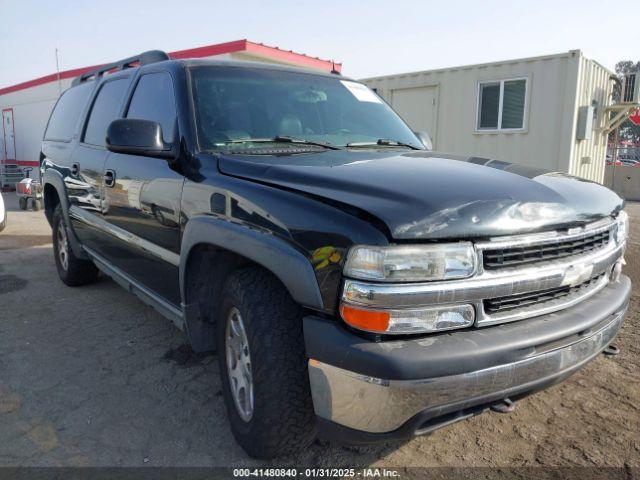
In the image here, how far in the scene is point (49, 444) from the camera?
2.57 metres

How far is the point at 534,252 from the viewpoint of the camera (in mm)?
2039

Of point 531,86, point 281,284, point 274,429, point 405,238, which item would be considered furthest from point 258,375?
point 531,86

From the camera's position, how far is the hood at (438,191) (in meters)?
1.86

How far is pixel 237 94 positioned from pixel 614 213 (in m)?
2.12

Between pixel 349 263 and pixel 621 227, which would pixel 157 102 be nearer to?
pixel 349 263

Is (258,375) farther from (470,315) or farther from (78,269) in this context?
(78,269)

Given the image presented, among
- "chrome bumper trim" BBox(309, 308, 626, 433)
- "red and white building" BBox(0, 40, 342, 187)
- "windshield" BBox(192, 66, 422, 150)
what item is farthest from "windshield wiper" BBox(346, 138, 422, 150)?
"red and white building" BBox(0, 40, 342, 187)

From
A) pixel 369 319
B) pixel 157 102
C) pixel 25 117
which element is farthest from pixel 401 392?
pixel 25 117

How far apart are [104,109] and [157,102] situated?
1.21 m

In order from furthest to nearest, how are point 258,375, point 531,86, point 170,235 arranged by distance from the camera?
point 531,86
point 170,235
point 258,375

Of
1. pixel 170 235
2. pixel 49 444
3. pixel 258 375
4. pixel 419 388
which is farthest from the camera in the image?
pixel 170 235

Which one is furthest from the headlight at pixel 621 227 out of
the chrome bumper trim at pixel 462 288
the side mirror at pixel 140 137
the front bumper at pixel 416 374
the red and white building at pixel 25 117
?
the red and white building at pixel 25 117

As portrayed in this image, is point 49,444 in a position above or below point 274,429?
below

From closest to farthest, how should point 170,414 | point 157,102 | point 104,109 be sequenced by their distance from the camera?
point 170,414, point 157,102, point 104,109
